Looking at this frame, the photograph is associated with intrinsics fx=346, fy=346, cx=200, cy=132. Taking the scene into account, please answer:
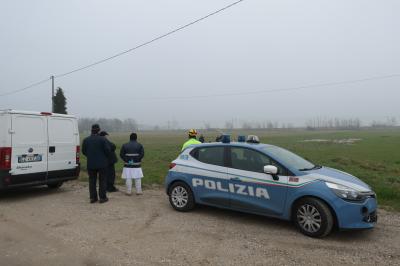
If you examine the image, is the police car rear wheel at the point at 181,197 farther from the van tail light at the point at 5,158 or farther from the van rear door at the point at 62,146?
the van tail light at the point at 5,158

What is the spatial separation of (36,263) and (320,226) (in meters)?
4.13

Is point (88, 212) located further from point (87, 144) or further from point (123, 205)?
point (87, 144)

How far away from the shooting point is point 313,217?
18.2ft

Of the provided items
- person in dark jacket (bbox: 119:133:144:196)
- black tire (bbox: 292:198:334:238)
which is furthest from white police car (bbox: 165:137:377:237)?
person in dark jacket (bbox: 119:133:144:196)

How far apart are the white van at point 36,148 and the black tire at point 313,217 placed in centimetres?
630

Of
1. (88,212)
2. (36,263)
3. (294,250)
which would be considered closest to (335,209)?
(294,250)

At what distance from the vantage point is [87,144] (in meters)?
8.14

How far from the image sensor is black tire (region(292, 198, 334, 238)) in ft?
17.7

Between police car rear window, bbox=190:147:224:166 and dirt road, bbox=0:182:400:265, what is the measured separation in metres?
1.07

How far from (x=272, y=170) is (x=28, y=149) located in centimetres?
598

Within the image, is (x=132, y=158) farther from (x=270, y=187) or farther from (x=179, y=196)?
(x=270, y=187)

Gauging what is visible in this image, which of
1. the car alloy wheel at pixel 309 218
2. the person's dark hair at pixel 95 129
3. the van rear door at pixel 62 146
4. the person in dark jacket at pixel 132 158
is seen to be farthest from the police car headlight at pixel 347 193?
the van rear door at pixel 62 146

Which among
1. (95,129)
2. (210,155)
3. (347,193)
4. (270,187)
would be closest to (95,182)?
(95,129)

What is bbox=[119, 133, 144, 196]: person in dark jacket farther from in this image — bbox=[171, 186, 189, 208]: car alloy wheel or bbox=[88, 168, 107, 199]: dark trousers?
bbox=[171, 186, 189, 208]: car alloy wheel
